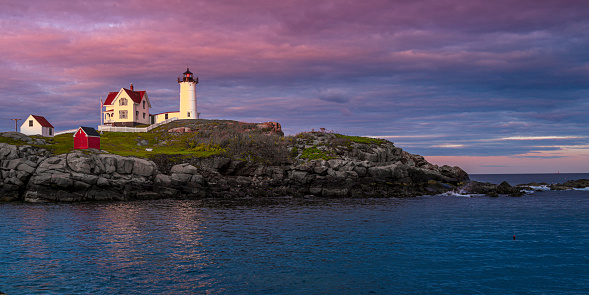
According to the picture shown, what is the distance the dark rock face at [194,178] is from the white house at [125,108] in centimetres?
4222

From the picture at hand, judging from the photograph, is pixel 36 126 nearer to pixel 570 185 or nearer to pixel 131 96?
pixel 131 96

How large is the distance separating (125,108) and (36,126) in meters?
21.8

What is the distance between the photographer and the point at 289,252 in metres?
24.8

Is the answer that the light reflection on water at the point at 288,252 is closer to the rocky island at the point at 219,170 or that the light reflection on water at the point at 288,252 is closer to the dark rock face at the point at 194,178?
the dark rock face at the point at 194,178

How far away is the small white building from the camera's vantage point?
290 feet

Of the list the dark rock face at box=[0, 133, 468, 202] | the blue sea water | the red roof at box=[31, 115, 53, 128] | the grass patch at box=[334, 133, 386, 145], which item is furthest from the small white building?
the grass patch at box=[334, 133, 386, 145]

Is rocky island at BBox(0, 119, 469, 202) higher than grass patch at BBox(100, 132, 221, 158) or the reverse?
the reverse

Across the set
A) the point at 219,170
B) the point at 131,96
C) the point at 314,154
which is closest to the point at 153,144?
the point at 131,96

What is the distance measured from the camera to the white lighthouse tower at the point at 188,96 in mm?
112875

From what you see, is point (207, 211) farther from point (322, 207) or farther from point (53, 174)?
point (53, 174)

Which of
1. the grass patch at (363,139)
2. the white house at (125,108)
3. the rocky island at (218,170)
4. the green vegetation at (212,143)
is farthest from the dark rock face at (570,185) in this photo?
the white house at (125,108)

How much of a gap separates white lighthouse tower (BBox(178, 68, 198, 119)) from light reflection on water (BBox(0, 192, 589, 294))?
237ft

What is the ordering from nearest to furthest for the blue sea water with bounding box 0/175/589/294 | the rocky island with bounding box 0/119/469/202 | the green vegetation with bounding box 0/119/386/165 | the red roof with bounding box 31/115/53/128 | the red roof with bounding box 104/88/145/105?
1. the blue sea water with bounding box 0/175/589/294
2. the rocky island with bounding box 0/119/469/202
3. the green vegetation with bounding box 0/119/386/165
4. the red roof with bounding box 31/115/53/128
5. the red roof with bounding box 104/88/145/105

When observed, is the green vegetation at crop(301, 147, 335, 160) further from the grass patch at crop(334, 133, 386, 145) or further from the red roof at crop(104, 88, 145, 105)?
the red roof at crop(104, 88, 145, 105)
